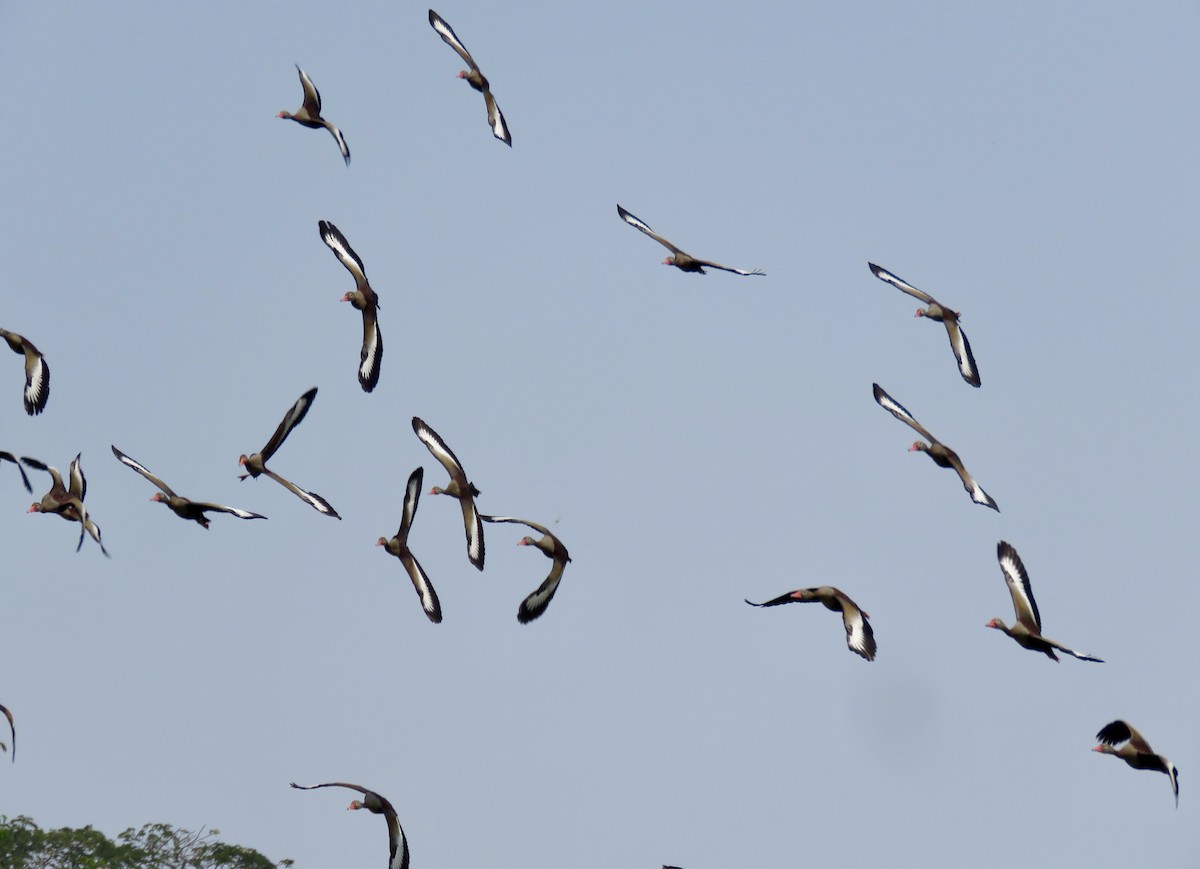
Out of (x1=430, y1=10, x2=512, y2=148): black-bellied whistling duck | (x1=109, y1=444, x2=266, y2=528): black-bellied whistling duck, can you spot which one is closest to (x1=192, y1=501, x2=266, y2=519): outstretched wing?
(x1=109, y1=444, x2=266, y2=528): black-bellied whistling duck

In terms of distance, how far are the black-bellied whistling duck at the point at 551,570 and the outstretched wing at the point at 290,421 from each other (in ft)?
13.8

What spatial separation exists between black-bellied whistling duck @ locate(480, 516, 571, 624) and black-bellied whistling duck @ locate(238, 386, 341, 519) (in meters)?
3.91

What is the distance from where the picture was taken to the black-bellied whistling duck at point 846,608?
104 feet

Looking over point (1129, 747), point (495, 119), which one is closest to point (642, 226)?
point (495, 119)

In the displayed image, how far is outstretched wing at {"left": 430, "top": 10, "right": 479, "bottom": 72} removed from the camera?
38969 mm

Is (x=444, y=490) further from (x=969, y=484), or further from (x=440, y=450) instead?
(x=969, y=484)

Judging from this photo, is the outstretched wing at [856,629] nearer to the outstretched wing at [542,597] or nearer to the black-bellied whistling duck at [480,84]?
the outstretched wing at [542,597]

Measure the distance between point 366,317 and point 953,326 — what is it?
1196 cm

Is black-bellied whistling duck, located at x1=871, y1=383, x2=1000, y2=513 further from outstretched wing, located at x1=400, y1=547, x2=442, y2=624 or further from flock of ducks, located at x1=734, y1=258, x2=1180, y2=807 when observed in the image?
outstretched wing, located at x1=400, y1=547, x2=442, y2=624

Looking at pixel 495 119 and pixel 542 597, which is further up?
pixel 495 119

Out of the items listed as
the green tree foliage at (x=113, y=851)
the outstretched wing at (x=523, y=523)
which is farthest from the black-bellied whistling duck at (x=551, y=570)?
the green tree foliage at (x=113, y=851)

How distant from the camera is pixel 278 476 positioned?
3105 cm

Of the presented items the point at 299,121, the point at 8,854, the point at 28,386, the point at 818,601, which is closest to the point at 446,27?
the point at 299,121

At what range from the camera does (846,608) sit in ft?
105
